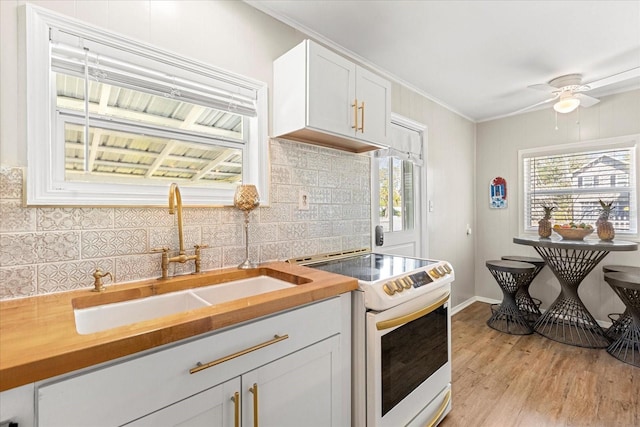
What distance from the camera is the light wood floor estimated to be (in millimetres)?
1823

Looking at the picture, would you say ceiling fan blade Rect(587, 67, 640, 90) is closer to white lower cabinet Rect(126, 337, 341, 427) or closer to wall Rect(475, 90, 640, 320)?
wall Rect(475, 90, 640, 320)

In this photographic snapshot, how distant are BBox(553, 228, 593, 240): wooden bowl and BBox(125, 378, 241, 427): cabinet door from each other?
11.3 feet

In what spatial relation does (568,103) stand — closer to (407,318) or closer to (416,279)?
(416,279)

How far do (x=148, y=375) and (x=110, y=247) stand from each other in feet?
2.32

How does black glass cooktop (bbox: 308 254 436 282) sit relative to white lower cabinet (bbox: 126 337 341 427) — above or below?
above

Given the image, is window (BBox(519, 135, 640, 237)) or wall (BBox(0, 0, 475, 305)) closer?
wall (BBox(0, 0, 475, 305))

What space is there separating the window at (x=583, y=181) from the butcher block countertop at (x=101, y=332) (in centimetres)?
334

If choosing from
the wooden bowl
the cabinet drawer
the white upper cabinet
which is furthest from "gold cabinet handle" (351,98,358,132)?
the wooden bowl

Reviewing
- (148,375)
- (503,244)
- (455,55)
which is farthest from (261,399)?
(503,244)

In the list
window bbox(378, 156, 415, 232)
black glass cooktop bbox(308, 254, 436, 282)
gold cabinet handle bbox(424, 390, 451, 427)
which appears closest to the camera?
black glass cooktop bbox(308, 254, 436, 282)

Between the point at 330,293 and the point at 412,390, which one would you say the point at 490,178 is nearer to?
the point at 412,390

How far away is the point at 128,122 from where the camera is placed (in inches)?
55.0

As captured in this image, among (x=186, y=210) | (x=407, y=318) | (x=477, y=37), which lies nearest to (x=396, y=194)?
(x=477, y=37)

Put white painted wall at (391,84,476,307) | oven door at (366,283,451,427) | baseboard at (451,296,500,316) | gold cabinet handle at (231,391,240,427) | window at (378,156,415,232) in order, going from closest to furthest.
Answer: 1. gold cabinet handle at (231,391,240,427)
2. oven door at (366,283,451,427)
3. window at (378,156,415,232)
4. white painted wall at (391,84,476,307)
5. baseboard at (451,296,500,316)
